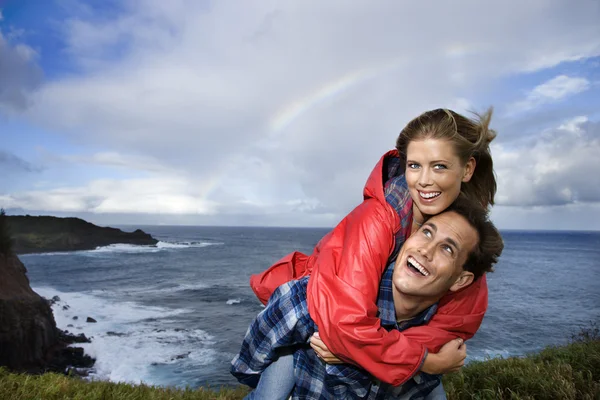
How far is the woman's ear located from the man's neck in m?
1.01

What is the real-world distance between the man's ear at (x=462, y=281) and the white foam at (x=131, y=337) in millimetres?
19447

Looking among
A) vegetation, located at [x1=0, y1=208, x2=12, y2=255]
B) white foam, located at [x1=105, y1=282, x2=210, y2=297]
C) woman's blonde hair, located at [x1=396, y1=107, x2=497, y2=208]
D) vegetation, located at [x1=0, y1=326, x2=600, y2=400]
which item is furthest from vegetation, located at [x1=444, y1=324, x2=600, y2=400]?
white foam, located at [x1=105, y1=282, x2=210, y2=297]

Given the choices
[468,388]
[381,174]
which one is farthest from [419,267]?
[468,388]

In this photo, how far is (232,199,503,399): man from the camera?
2854 millimetres

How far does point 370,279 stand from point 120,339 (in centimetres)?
2940

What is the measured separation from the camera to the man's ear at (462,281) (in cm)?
308

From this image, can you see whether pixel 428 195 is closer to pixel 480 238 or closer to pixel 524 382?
pixel 480 238

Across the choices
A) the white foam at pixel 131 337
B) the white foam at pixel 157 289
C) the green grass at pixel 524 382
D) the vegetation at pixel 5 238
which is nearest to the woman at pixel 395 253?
the green grass at pixel 524 382

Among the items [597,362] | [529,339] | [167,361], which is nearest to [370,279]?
[597,362]

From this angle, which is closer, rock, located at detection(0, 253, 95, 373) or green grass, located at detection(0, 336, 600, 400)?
green grass, located at detection(0, 336, 600, 400)

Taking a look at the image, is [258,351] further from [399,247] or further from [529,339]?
[529,339]

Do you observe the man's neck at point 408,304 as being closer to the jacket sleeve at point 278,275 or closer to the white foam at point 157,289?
the jacket sleeve at point 278,275

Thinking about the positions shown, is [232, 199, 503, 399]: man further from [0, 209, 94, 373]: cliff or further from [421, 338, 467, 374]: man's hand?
[0, 209, 94, 373]: cliff

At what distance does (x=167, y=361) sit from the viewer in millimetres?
23453
